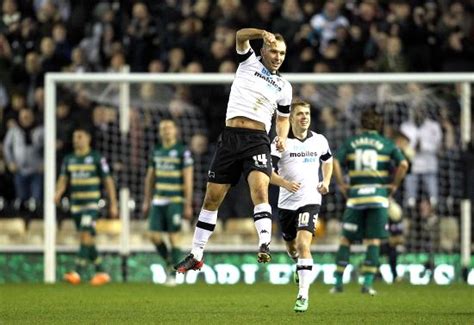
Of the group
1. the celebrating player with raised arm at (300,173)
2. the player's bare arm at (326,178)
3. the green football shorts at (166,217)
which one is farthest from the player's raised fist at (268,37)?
the green football shorts at (166,217)

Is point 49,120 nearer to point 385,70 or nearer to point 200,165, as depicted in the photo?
point 200,165

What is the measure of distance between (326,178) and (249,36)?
2447 millimetres

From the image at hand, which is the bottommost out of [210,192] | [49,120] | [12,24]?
[210,192]

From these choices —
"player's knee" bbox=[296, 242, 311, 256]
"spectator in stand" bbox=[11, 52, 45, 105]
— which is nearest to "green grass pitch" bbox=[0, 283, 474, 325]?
"player's knee" bbox=[296, 242, 311, 256]

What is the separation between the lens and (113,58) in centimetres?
2253

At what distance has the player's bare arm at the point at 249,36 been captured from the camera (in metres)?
11.9

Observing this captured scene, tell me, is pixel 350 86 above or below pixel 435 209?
above

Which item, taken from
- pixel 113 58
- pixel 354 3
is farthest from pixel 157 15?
pixel 354 3

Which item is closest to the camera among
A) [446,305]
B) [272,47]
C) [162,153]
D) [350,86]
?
[272,47]

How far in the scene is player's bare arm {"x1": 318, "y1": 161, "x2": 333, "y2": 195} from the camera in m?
13.7

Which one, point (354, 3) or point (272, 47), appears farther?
point (354, 3)

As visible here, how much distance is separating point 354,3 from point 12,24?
6090mm

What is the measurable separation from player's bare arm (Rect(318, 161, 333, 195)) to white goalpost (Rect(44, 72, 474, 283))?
582cm

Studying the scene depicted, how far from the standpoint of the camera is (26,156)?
21484 millimetres
